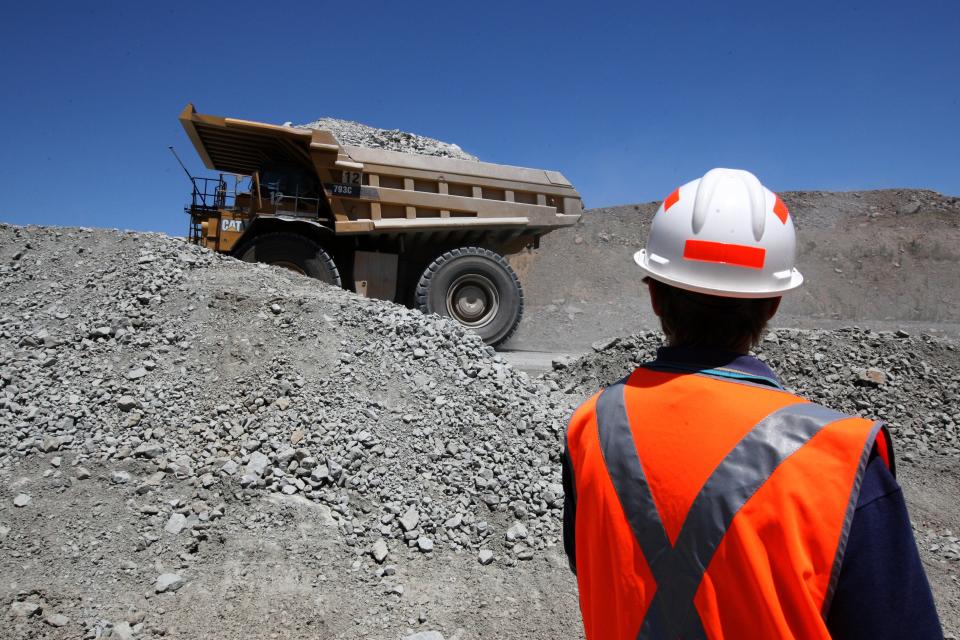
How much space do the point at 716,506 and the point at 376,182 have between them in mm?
7701

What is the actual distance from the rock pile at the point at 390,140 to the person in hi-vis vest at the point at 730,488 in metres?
8.15

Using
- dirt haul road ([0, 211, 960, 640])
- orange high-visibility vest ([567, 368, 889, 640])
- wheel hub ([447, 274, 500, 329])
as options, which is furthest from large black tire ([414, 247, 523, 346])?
orange high-visibility vest ([567, 368, 889, 640])

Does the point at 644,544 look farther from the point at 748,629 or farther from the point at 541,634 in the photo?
the point at 541,634

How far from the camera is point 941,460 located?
5562 millimetres

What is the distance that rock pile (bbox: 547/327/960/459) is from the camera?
5.95 meters

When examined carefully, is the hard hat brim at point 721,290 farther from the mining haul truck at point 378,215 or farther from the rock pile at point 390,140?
the rock pile at point 390,140

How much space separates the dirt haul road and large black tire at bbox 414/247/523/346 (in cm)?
243

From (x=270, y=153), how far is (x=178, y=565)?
248 inches

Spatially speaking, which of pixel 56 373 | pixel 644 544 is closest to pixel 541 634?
pixel 644 544

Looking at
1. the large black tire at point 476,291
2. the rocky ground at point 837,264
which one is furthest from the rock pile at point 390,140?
the rocky ground at point 837,264

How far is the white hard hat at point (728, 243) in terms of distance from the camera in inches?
50.6

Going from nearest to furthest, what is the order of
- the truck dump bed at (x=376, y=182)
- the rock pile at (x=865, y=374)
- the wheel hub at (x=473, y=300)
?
1. the rock pile at (x=865, y=374)
2. the truck dump bed at (x=376, y=182)
3. the wheel hub at (x=473, y=300)

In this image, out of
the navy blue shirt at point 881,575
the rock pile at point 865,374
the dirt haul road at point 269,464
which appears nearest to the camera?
the navy blue shirt at point 881,575

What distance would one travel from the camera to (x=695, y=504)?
105 centimetres
